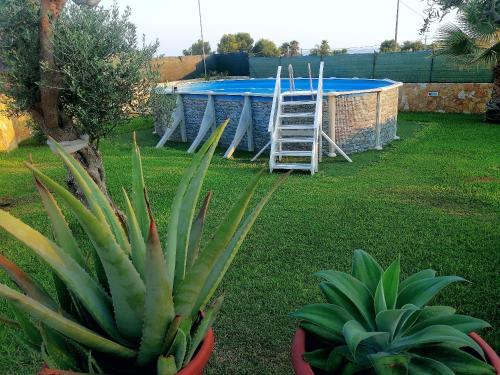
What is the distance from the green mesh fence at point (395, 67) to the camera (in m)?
13.5

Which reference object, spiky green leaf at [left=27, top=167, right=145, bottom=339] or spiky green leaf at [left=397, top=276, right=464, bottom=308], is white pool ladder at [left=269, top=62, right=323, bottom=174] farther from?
spiky green leaf at [left=27, top=167, right=145, bottom=339]

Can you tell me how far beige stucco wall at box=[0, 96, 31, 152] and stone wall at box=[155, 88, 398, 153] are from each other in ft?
14.8

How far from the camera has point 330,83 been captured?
52.6ft

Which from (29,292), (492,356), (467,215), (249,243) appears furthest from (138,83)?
(467,215)

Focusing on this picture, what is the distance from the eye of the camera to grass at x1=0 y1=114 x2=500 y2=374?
9.13 ft

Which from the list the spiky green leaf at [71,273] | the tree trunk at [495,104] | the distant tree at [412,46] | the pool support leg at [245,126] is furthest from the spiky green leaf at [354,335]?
the distant tree at [412,46]

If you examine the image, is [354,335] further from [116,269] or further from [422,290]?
[116,269]

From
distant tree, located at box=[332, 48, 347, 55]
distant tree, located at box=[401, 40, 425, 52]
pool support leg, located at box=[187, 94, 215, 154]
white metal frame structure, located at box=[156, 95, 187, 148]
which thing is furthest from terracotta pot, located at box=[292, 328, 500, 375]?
distant tree, located at box=[401, 40, 425, 52]

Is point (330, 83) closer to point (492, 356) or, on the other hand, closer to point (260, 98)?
point (260, 98)

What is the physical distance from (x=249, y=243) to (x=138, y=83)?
2.03m

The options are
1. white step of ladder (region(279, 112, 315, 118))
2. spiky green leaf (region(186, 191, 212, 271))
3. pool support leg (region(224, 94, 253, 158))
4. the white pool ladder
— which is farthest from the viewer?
pool support leg (region(224, 94, 253, 158))

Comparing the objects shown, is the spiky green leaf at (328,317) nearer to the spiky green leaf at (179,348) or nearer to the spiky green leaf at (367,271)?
the spiky green leaf at (367,271)

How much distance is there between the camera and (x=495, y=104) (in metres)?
11.2

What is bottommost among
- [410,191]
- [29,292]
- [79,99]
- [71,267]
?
[410,191]
